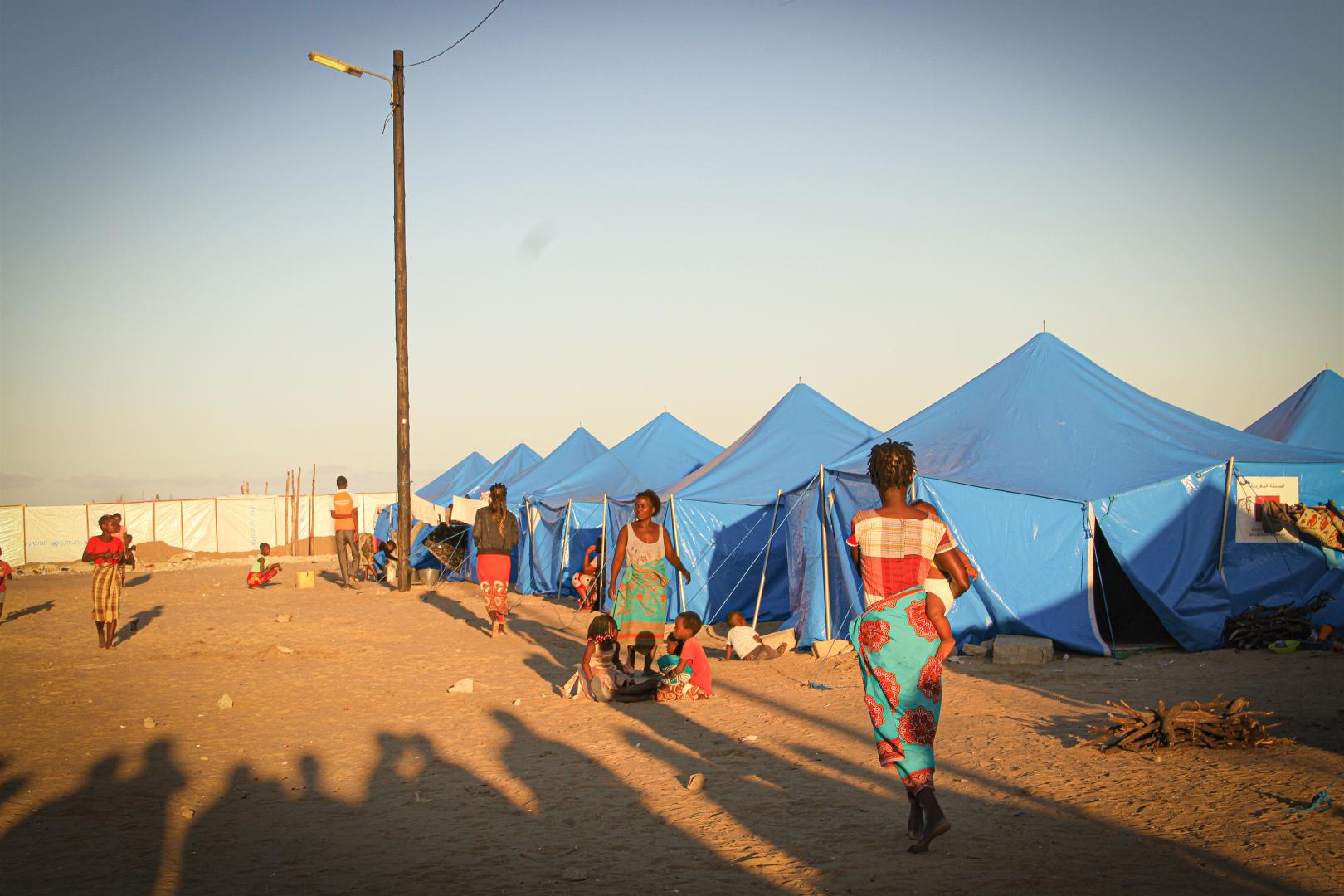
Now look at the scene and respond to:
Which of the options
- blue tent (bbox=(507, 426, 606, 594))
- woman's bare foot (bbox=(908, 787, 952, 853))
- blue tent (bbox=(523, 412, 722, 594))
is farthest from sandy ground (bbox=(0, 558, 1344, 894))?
blue tent (bbox=(507, 426, 606, 594))

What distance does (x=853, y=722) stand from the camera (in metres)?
7.04

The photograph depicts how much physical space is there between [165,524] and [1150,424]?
1322 inches

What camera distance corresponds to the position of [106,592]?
1113cm

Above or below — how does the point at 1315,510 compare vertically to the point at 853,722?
above

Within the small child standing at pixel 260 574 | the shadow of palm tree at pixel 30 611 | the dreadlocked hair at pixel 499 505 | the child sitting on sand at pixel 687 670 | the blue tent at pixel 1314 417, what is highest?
the blue tent at pixel 1314 417

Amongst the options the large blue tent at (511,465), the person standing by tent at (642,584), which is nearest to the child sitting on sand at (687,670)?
the person standing by tent at (642,584)

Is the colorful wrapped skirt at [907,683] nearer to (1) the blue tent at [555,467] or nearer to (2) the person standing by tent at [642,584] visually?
(2) the person standing by tent at [642,584]

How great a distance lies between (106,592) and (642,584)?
21.1 ft

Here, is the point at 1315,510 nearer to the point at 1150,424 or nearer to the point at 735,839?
the point at 1150,424

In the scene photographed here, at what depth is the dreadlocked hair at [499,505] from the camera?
11.5m

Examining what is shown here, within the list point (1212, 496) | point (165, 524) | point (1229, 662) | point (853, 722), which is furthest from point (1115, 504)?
point (165, 524)

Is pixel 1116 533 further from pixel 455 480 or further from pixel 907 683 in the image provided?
pixel 455 480

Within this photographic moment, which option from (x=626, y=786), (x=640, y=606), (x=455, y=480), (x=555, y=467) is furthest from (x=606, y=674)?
(x=455, y=480)

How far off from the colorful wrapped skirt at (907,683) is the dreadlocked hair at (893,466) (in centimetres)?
49
